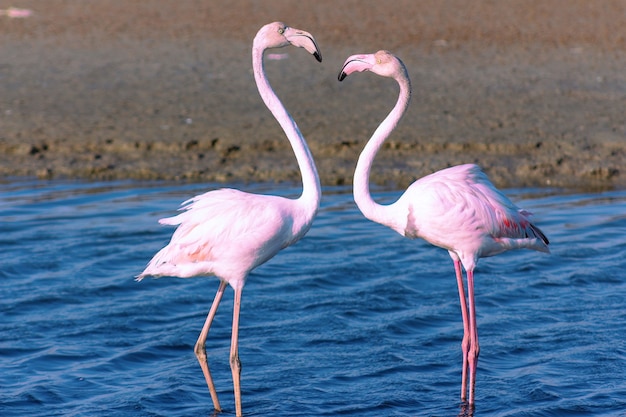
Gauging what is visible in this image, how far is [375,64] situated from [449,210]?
0.85m

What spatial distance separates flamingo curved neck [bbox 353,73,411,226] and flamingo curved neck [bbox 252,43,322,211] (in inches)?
8.7

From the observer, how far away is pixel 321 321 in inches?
240

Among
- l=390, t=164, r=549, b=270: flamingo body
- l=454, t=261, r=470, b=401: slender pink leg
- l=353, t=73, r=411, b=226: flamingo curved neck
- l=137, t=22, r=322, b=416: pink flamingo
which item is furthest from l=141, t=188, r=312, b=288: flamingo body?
l=454, t=261, r=470, b=401: slender pink leg

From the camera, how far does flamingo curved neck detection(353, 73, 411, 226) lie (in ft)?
16.4

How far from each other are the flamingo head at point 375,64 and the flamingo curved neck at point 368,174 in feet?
0.20

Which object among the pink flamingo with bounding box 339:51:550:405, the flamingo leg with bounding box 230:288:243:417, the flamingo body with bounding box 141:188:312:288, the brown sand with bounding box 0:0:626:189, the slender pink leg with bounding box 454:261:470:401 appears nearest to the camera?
the flamingo body with bounding box 141:188:312:288

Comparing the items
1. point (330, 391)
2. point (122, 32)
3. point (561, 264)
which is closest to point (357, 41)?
point (122, 32)

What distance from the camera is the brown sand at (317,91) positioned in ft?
30.3

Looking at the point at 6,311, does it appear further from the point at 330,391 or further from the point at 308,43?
the point at 308,43

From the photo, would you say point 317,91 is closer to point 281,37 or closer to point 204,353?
point 281,37

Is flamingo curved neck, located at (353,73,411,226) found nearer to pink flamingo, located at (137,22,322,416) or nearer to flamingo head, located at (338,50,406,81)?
flamingo head, located at (338,50,406,81)

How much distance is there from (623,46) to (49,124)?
7.08m

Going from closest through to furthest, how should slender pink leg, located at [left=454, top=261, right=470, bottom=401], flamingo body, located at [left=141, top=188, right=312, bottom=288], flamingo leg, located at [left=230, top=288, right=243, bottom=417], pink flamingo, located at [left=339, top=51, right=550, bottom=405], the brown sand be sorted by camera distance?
flamingo body, located at [left=141, top=188, right=312, bottom=288] < flamingo leg, located at [left=230, top=288, right=243, bottom=417] < pink flamingo, located at [left=339, top=51, right=550, bottom=405] < slender pink leg, located at [left=454, top=261, right=470, bottom=401] < the brown sand

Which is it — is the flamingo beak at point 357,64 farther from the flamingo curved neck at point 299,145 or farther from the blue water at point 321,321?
the blue water at point 321,321
